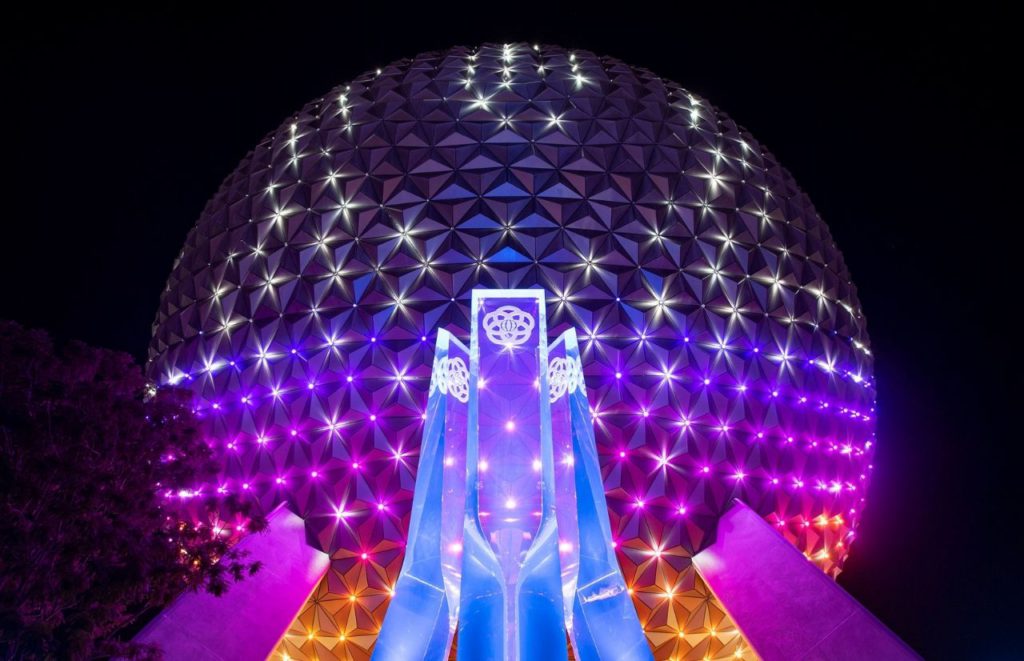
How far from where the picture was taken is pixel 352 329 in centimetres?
1424

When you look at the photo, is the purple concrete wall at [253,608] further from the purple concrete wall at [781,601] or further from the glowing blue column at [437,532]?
the purple concrete wall at [781,601]

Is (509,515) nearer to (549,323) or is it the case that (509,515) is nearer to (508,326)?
(508,326)

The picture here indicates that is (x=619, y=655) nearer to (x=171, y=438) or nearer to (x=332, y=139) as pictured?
(x=171, y=438)

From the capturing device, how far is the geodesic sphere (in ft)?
45.4

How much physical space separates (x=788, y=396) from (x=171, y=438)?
37.4ft

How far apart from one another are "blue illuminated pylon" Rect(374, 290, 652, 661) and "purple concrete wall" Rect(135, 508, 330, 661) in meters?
2.86

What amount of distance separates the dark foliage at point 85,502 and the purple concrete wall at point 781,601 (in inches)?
321

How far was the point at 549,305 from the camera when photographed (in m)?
14.1

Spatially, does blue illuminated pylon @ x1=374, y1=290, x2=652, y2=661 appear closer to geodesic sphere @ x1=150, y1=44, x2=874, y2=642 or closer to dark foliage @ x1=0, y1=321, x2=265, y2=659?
geodesic sphere @ x1=150, y1=44, x2=874, y2=642

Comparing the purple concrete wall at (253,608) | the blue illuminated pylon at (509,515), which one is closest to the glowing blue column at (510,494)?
the blue illuminated pylon at (509,515)

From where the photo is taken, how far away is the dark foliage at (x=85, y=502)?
9094 mm

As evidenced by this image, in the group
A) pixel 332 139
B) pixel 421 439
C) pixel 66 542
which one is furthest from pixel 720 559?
pixel 332 139

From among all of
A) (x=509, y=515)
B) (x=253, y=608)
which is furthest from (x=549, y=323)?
(x=253, y=608)

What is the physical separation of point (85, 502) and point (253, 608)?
396 centimetres
